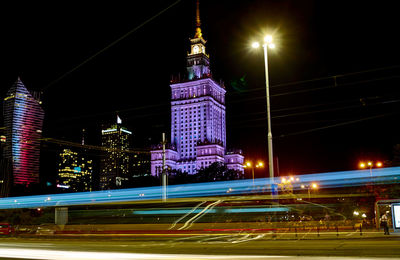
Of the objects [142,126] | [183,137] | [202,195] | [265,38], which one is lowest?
[202,195]

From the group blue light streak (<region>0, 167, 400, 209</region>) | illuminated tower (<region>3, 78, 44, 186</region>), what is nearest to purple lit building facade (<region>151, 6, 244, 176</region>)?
illuminated tower (<region>3, 78, 44, 186</region>)

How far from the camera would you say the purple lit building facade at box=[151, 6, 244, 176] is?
134 metres

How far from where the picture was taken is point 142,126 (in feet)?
645

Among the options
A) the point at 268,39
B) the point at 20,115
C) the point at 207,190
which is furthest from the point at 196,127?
the point at 268,39

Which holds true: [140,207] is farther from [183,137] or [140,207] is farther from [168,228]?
[183,137]

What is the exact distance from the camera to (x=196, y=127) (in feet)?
449

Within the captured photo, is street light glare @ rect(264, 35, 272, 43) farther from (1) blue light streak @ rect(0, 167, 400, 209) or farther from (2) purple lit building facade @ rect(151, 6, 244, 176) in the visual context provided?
(2) purple lit building facade @ rect(151, 6, 244, 176)

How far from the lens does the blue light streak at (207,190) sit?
94.8 ft

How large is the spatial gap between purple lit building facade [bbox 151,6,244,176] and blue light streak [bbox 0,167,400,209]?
9497cm

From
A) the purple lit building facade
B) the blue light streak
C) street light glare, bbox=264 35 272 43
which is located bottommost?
the blue light streak

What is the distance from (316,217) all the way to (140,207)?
17009mm

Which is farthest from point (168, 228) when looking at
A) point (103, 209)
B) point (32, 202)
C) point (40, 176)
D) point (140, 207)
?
point (40, 176)

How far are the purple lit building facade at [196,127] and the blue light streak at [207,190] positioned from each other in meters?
95.0

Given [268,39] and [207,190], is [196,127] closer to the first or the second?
[207,190]
